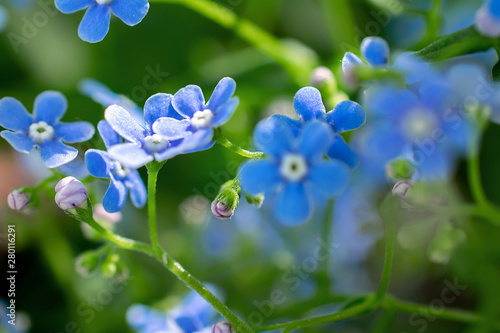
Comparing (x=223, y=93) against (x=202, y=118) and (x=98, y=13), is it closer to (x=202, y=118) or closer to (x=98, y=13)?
(x=202, y=118)

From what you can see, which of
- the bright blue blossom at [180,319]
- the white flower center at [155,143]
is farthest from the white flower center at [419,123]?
the bright blue blossom at [180,319]

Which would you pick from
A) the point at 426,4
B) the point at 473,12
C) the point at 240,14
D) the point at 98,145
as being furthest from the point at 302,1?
the point at 98,145

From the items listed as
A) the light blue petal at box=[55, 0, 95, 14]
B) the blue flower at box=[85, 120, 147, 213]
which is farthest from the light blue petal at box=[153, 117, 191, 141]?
the light blue petal at box=[55, 0, 95, 14]

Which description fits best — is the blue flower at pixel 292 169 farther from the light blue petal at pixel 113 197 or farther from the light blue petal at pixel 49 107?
the light blue petal at pixel 49 107

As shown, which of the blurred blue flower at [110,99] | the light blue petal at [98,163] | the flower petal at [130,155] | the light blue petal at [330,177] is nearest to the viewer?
the light blue petal at [330,177]

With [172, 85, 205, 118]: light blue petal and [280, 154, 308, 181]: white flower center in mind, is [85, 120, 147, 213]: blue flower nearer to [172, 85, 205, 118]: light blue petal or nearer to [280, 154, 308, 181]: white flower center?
[172, 85, 205, 118]: light blue petal

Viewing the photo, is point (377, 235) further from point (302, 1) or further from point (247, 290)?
point (302, 1)
